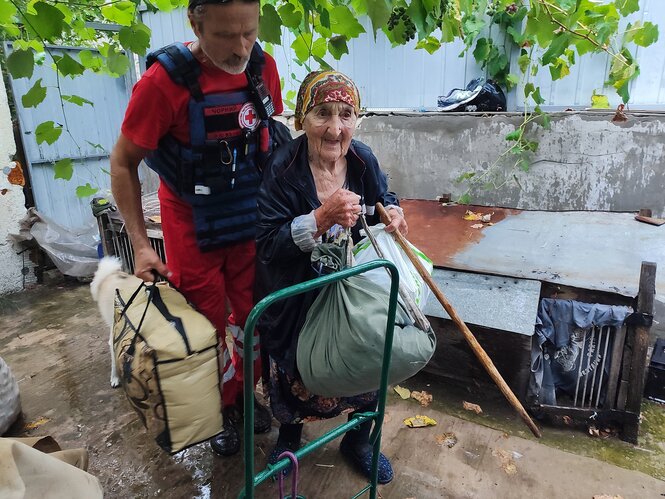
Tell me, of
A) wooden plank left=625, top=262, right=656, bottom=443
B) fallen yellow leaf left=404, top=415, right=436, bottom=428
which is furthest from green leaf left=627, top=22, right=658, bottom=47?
fallen yellow leaf left=404, top=415, right=436, bottom=428

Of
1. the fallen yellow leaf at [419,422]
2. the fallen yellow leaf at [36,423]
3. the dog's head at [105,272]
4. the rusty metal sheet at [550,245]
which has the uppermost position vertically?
the dog's head at [105,272]

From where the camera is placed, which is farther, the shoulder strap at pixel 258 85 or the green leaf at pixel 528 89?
the green leaf at pixel 528 89

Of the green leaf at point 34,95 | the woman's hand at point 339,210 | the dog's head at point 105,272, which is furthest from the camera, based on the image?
the dog's head at point 105,272

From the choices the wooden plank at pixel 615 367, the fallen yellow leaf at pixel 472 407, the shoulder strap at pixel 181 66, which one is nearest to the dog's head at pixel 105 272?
the shoulder strap at pixel 181 66

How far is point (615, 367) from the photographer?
2809 millimetres

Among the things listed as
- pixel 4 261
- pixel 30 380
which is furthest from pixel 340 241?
pixel 4 261

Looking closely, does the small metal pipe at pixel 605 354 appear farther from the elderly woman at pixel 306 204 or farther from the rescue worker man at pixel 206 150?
the rescue worker man at pixel 206 150

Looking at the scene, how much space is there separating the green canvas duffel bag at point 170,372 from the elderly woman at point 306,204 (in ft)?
1.10

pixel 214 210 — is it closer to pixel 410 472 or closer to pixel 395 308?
pixel 395 308

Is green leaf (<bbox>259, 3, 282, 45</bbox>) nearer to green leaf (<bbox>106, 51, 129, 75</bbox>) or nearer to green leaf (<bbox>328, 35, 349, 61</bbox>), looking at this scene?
green leaf (<bbox>328, 35, 349, 61</bbox>)

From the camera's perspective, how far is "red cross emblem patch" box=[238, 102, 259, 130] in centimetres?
215

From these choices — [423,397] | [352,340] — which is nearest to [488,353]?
[423,397]

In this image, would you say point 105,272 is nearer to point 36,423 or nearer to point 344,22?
Result: point 36,423

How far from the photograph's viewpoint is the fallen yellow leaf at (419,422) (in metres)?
2.88
